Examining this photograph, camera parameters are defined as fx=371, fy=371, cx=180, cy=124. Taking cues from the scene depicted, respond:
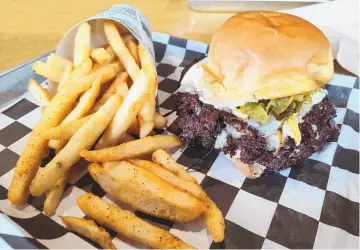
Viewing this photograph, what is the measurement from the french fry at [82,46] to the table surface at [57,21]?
2.35ft

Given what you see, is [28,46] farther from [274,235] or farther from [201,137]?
[274,235]

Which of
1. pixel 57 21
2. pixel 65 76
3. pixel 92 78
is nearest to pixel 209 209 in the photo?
pixel 92 78

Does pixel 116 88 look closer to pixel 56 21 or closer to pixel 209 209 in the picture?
pixel 209 209

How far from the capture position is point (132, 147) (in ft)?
4.47

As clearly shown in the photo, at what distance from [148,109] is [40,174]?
47cm

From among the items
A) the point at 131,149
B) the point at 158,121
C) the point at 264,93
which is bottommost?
the point at 158,121

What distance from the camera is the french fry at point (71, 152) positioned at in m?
1.26

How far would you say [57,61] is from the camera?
167 cm

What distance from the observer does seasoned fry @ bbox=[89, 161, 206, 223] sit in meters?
1.15

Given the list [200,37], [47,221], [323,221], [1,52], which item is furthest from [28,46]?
[323,221]

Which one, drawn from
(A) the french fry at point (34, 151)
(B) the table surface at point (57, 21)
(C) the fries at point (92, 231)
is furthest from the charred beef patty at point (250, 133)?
(B) the table surface at point (57, 21)

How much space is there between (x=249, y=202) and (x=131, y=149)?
49cm

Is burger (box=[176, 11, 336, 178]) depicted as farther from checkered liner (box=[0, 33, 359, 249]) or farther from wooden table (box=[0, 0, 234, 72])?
wooden table (box=[0, 0, 234, 72])

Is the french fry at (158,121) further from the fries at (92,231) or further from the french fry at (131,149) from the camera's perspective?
the fries at (92,231)
